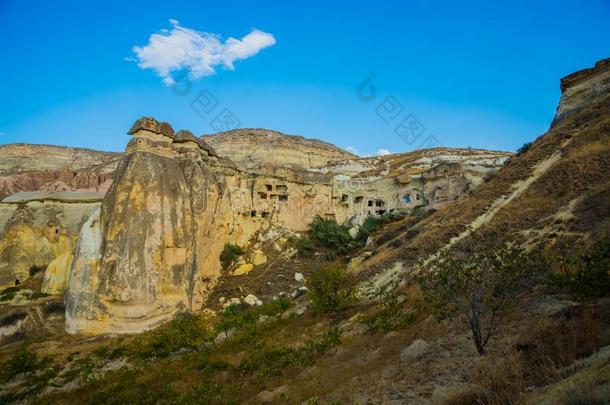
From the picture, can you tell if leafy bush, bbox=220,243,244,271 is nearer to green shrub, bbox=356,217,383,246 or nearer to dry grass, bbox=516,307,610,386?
green shrub, bbox=356,217,383,246

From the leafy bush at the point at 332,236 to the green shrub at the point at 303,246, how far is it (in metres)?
1.12

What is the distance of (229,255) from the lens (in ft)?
94.2

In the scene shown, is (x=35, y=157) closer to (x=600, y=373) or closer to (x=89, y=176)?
(x=89, y=176)

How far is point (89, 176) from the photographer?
50.4 metres

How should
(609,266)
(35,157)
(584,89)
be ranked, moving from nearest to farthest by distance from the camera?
(609,266) → (584,89) → (35,157)

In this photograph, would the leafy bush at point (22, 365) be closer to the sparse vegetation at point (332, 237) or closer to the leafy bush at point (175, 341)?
the leafy bush at point (175, 341)

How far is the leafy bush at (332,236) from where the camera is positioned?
31.4m

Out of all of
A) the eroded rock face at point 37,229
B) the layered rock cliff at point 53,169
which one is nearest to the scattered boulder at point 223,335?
the eroded rock face at point 37,229

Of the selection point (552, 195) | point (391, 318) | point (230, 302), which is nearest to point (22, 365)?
point (230, 302)

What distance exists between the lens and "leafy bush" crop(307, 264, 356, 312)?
1504 cm

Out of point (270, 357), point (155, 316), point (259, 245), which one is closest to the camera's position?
point (270, 357)

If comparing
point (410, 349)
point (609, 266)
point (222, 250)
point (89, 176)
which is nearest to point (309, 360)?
point (410, 349)

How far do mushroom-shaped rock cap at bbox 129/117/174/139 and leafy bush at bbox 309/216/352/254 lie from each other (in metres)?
14.3

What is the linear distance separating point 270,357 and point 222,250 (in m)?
19.0
